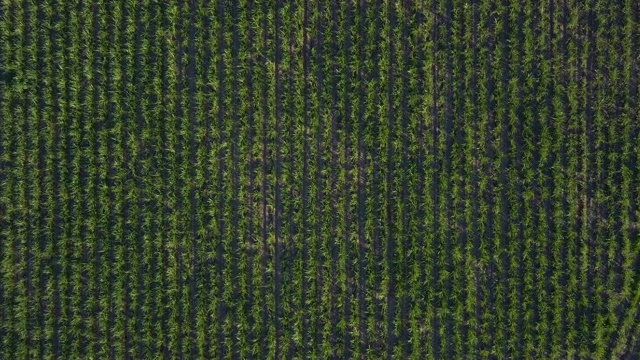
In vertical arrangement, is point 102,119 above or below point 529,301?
above

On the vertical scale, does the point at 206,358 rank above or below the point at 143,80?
below

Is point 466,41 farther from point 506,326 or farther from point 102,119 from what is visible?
point 102,119

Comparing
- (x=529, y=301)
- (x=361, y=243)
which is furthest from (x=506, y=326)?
(x=361, y=243)

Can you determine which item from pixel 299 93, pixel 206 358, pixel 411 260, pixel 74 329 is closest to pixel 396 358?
pixel 411 260

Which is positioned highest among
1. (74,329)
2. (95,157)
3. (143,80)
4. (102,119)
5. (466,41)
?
(466,41)

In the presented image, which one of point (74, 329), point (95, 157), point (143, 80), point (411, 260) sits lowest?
point (74, 329)

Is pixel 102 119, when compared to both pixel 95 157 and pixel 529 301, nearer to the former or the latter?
pixel 95 157
